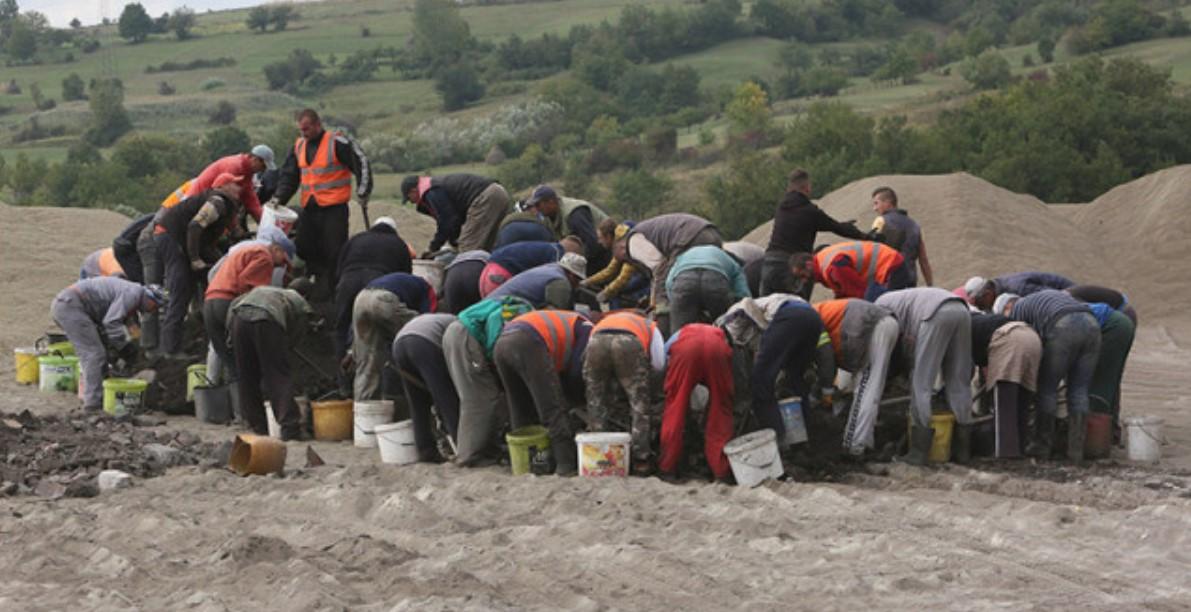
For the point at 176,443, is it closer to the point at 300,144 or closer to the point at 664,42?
the point at 300,144

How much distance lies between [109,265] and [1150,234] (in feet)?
47.5

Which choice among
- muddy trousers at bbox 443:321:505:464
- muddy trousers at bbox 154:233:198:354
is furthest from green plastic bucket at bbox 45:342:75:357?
muddy trousers at bbox 443:321:505:464

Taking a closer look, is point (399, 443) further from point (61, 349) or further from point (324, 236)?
point (61, 349)

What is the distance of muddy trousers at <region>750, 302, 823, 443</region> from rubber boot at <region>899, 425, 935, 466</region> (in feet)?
3.03

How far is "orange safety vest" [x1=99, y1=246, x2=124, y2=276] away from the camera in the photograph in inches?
664

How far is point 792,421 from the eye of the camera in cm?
1164

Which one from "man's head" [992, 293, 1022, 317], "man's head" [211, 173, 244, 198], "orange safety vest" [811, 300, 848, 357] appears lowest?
"man's head" [992, 293, 1022, 317]

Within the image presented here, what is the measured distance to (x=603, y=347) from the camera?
1139 centimetres

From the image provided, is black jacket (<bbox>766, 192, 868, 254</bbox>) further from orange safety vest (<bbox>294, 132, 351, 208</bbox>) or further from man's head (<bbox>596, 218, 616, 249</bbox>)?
orange safety vest (<bbox>294, 132, 351, 208</bbox>)

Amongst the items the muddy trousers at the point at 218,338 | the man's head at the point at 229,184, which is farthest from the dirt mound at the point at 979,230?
the muddy trousers at the point at 218,338

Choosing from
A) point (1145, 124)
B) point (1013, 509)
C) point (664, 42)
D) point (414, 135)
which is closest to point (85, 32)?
point (664, 42)

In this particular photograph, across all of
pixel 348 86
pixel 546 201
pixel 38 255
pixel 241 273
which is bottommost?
pixel 348 86

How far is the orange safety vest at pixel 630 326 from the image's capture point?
11.4 m

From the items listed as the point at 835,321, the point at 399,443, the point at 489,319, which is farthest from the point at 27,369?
the point at 835,321
